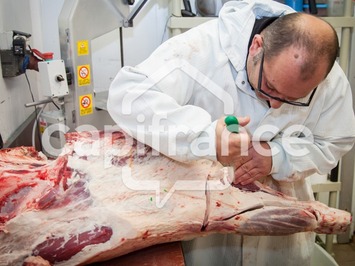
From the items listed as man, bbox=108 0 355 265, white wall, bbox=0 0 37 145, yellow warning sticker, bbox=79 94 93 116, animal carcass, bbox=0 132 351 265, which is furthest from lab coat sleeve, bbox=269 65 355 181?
white wall, bbox=0 0 37 145

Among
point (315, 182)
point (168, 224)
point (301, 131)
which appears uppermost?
point (301, 131)

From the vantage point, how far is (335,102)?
120cm

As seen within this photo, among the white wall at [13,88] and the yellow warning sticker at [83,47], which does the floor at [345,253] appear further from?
the white wall at [13,88]

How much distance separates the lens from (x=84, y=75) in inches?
65.1

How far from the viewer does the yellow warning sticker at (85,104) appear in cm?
167

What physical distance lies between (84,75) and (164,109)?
0.79 metres

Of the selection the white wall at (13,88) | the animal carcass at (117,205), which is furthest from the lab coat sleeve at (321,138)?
the white wall at (13,88)

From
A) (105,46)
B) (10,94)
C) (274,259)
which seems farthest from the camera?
(105,46)

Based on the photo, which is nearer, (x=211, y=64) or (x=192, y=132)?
(x=192, y=132)

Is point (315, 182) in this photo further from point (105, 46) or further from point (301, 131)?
point (105, 46)

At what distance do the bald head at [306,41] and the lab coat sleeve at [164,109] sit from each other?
0.26 metres

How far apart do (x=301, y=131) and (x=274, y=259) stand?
1.59 ft

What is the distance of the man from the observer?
96cm

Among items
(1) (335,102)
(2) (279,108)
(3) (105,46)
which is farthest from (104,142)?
(3) (105,46)
